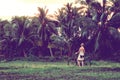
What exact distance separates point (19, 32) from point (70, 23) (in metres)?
8.81

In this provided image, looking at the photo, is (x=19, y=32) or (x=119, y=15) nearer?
(x=119, y=15)

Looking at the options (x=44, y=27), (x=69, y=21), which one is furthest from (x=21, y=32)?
(x=69, y=21)

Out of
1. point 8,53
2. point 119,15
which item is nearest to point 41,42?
point 8,53

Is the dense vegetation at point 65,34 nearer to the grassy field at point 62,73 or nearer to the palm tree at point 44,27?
the palm tree at point 44,27

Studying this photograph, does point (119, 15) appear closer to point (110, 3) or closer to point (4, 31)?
point (110, 3)

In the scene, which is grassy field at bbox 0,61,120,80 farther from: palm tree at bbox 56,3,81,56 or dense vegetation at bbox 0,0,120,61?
palm tree at bbox 56,3,81,56

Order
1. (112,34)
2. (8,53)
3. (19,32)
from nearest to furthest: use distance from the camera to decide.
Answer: (112,34) → (19,32) → (8,53)

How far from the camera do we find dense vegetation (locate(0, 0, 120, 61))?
4044 cm

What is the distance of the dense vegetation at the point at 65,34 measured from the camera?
40.4 metres

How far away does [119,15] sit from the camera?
1537 inches

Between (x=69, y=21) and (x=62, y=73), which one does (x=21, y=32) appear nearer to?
(x=69, y=21)

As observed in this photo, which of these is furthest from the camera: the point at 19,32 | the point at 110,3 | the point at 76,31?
the point at 19,32

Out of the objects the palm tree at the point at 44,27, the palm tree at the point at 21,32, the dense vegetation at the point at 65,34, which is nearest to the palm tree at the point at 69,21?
the dense vegetation at the point at 65,34

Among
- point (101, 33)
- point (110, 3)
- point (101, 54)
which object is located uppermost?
point (110, 3)
